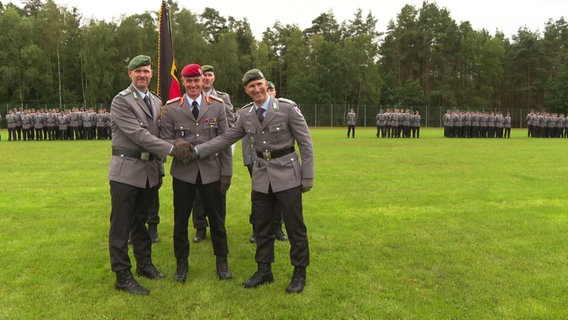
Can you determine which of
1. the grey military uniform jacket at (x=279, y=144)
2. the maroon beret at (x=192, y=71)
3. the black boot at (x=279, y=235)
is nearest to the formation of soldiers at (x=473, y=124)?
the black boot at (x=279, y=235)

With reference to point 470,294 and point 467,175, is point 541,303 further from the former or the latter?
point 467,175

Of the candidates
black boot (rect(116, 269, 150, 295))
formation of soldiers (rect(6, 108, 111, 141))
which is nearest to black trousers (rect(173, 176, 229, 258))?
black boot (rect(116, 269, 150, 295))

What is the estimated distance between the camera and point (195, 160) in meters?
4.54

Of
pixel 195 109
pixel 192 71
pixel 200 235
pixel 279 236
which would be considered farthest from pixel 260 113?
pixel 200 235

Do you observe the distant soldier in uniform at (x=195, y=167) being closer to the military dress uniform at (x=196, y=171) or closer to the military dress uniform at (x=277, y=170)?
the military dress uniform at (x=196, y=171)

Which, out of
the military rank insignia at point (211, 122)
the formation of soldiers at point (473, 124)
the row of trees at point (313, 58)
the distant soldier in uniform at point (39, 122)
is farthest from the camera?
the row of trees at point (313, 58)

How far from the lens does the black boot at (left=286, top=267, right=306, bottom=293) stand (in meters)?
4.30

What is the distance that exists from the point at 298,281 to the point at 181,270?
122cm

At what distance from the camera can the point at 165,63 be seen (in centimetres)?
551

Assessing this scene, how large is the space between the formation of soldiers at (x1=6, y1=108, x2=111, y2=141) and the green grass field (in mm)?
17066

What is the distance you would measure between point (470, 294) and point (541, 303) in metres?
0.58

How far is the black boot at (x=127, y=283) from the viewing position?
14.1 ft

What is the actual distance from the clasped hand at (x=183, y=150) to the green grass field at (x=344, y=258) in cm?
126

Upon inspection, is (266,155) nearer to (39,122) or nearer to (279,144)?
(279,144)
